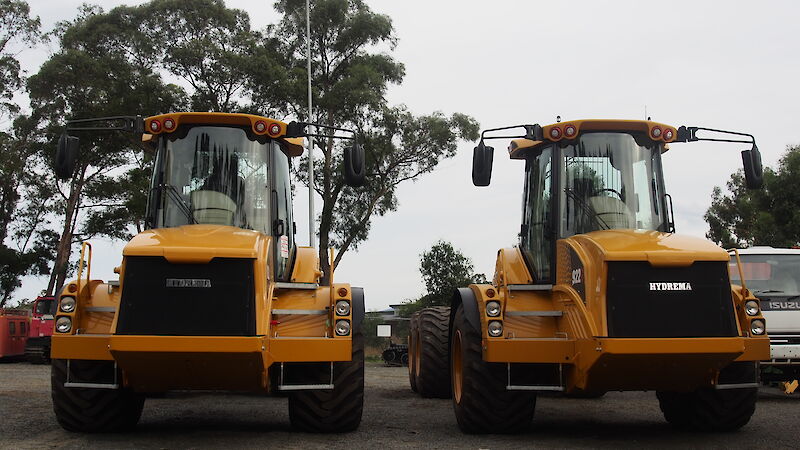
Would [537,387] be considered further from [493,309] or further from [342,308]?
[342,308]

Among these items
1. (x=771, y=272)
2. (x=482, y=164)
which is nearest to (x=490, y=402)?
(x=482, y=164)

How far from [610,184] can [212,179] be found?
4076 mm

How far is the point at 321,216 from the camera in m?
35.7

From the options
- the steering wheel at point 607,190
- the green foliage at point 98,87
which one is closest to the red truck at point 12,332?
Answer: the green foliage at point 98,87

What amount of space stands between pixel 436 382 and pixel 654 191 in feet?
16.1

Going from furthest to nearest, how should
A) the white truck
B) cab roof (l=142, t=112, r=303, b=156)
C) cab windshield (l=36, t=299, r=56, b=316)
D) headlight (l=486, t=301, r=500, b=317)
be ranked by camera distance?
cab windshield (l=36, t=299, r=56, b=316), the white truck, cab roof (l=142, t=112, r=303, b=156), headlight (l=486, t=301, r=500, b=317)

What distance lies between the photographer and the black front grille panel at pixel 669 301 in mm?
7786

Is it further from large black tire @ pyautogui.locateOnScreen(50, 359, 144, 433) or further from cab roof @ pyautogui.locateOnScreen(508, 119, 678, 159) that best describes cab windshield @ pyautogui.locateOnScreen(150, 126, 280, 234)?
cab roof @ pyautogui.locateOnScreen(508, 119, 678, 159)

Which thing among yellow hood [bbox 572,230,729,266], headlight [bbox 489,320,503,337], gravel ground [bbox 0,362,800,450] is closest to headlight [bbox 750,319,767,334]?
yellow hood [bbox 572,230,729,266]

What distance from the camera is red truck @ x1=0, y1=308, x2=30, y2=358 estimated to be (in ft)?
86.1

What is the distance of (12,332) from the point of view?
88.4 feet

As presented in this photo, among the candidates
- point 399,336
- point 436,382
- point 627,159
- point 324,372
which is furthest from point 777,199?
point 324,372

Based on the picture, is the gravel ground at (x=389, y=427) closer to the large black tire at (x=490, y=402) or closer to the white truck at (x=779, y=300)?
the large black tire at (x=490, y=402)

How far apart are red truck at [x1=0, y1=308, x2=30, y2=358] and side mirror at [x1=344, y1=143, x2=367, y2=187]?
19.9 m
